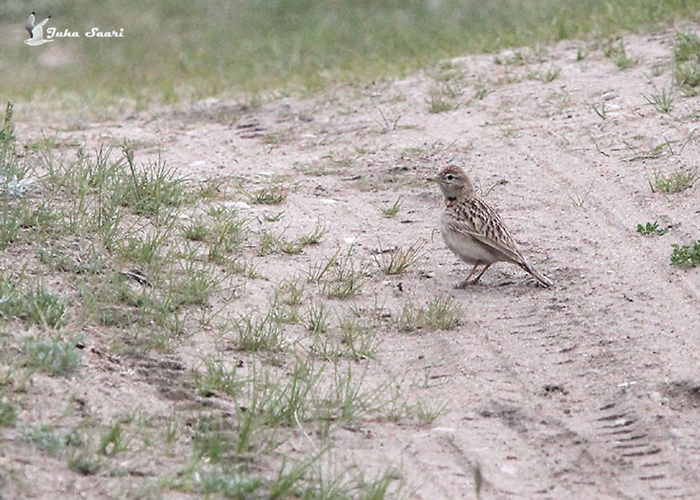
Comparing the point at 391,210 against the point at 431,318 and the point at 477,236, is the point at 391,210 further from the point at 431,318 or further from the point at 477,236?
the point at 431,318

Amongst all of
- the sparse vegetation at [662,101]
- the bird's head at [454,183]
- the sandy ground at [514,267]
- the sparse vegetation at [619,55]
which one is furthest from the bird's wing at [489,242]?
the sparse vegetation at [619,55]

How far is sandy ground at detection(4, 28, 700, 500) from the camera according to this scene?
16.6ft

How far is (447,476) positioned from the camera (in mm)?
4863

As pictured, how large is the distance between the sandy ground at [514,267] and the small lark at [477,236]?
19 cm

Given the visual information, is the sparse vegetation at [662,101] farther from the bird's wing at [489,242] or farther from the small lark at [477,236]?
the bird's wing at [489,242]

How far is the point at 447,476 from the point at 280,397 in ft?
2.98

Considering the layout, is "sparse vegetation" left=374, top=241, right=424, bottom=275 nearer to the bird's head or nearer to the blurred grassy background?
the bird's head

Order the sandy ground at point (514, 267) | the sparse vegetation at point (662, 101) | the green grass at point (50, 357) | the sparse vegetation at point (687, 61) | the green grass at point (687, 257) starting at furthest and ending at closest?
the sparse vegetation at point (687, 61), the sparse vegetation at point (662, 101), the green grass at point (687, 257), the green grass at point (50, 357), the sandy ground at point (514, 267)

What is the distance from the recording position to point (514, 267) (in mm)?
7605

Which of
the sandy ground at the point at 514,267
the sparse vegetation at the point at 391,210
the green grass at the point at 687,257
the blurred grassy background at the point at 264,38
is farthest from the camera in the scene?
the blurred grassy background at the point at 264,38

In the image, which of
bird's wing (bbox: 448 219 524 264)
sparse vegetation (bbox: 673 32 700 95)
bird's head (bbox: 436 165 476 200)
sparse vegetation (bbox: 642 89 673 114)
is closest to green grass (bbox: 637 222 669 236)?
bird's wing (bbox: 448 219 524 264)

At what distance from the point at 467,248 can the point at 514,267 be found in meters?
0.60

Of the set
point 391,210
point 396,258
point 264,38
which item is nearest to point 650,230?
point 396,258

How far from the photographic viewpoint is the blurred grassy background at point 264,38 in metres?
12.8
